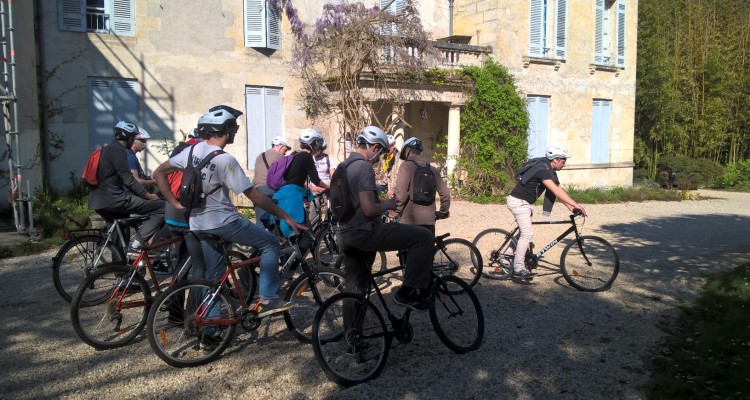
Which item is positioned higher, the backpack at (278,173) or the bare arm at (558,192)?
the backpack at (278,173)

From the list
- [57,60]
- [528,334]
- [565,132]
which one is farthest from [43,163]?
[565,132]

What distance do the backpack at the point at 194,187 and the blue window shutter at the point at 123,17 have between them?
9766 mm

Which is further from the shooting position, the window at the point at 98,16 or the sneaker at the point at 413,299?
the window at the point at 98,16

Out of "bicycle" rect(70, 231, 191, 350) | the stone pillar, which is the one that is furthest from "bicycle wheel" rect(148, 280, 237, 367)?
the stone pillar

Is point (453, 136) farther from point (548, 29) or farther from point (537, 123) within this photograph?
point (548, 29)

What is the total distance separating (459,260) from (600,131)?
51.0 feet

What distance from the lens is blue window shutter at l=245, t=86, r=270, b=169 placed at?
1455 centimetres

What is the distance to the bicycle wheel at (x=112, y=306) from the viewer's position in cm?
491

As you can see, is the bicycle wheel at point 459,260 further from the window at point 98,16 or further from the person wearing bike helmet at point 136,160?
the window at point 98,16

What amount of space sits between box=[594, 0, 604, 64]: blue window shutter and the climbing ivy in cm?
445

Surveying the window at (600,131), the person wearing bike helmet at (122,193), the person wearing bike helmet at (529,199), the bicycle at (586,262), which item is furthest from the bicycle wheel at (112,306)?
the window at (600,131)

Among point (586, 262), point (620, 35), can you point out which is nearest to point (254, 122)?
point (586, 262)

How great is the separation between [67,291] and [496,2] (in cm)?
1435

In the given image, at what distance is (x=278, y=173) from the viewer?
7227mm
